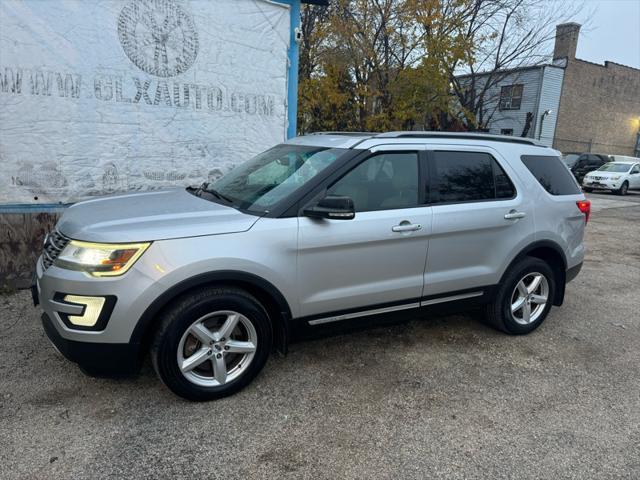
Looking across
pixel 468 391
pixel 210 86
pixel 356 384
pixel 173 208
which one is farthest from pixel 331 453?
pixel 210 86

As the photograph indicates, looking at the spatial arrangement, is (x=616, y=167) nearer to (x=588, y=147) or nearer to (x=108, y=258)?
(x=588, y=147)

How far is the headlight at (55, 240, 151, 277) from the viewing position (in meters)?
2.68

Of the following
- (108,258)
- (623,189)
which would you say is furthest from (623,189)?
(108,258)

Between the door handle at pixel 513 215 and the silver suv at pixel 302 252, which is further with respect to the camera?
the door handle at pixel 513 215

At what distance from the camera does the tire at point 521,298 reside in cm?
410

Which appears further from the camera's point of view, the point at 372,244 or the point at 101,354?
the point at 372,244

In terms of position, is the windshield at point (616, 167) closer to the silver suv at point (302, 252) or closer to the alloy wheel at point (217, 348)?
the silver suv at point (302, 252)

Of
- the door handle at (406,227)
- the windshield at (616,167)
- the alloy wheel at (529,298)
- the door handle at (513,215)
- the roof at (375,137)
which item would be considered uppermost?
the roof at (375,137)

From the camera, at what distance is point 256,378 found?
3.36 m

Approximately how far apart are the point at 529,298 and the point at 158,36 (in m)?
5.29

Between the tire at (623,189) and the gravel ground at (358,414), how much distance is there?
18934 mm

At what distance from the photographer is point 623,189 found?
65.9 ft

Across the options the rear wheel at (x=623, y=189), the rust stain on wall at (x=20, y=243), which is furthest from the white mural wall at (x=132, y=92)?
the rear wheel at (x=623, y=189)

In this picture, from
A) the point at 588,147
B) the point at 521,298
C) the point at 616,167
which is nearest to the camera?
the point at 521,298
